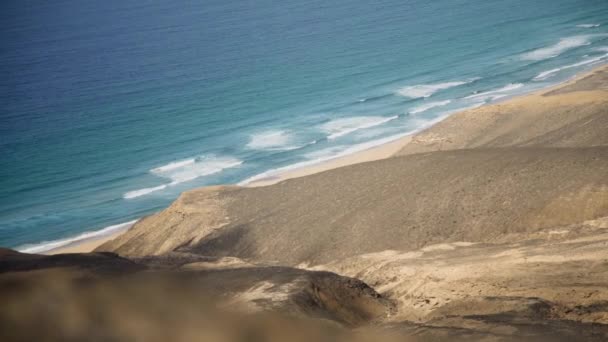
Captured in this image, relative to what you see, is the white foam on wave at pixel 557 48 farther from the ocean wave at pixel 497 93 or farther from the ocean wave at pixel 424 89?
the ocean wave at pixel 497 93

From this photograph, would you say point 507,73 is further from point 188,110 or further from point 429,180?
point 429,180

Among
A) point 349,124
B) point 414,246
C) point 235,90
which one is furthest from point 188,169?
point 414,246

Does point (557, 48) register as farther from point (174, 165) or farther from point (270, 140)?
point (174, 165)

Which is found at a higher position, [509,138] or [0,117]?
[0,117]

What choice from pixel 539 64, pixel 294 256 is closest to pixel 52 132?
pixel 294 256

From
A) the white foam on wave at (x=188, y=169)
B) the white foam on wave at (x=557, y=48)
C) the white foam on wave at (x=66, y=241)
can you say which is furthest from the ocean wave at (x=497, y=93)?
the white foam on wave at (x=66, y=241)
